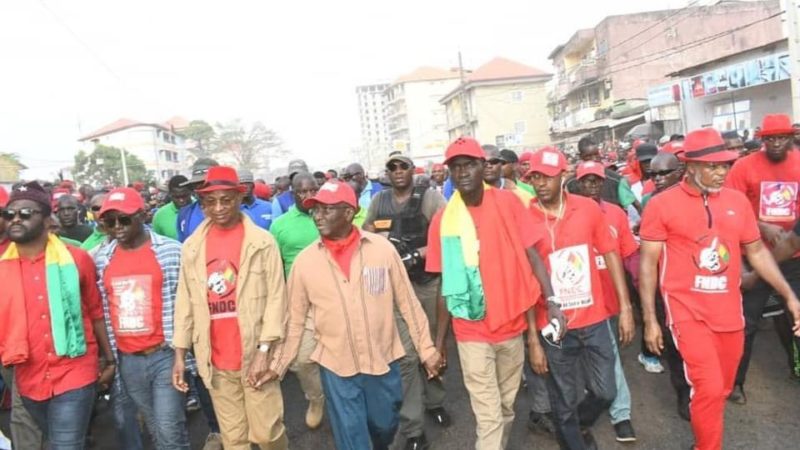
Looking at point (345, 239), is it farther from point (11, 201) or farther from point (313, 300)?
point (11, 201)

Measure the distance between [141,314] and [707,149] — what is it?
362cm

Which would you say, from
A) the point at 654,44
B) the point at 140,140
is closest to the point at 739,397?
the point at 654,44

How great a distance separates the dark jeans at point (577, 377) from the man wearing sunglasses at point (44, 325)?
9.38 ft

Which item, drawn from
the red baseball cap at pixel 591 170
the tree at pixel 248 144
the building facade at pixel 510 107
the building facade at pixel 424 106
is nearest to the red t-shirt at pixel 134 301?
the red baseball cap at pixel 591 170

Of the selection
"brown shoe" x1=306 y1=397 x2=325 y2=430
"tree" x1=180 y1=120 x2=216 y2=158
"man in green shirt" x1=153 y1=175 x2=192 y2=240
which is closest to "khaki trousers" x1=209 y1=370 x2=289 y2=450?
"brown shoe" x1=306 y1=397 x2=325 y2=430

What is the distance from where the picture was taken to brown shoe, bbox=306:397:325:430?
Result: 4977 mm

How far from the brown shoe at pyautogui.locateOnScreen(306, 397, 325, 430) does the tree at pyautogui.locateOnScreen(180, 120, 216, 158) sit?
79.3 m

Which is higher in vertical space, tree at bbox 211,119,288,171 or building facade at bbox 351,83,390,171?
building facade at bbox 351,83,390,171

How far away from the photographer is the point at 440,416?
481cm

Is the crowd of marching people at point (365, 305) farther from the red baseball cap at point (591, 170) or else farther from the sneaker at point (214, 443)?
the red baseball cap at point (591, 170)

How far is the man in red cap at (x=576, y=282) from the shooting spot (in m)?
3.72

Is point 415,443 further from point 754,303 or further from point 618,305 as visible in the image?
point 754,303

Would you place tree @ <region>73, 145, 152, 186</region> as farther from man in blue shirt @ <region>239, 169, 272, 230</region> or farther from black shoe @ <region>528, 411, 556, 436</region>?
black shoe @ <region>528, 411, 556, 436</region>

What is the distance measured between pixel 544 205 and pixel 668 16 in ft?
144
